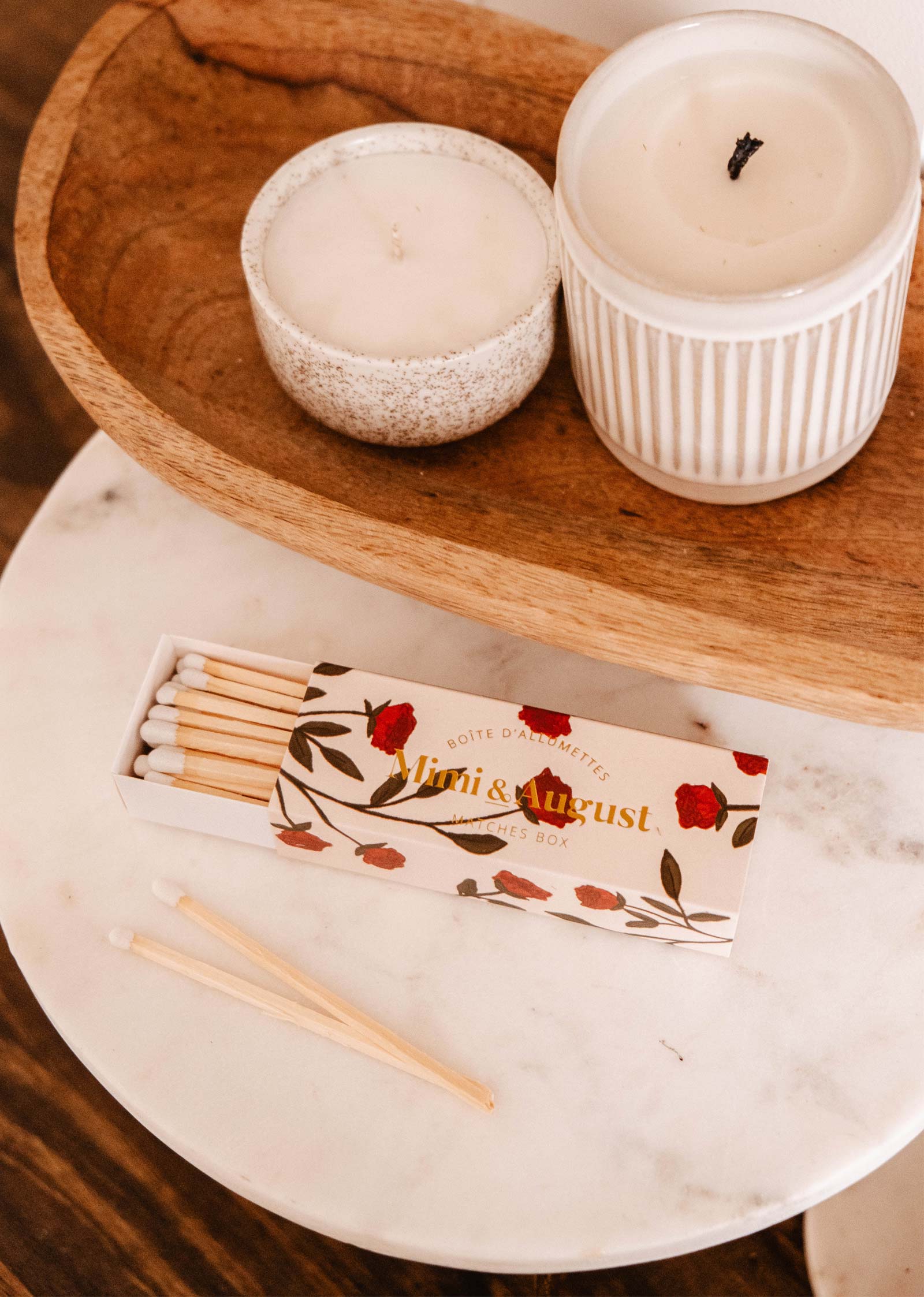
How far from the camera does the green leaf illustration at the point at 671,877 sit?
383 mm

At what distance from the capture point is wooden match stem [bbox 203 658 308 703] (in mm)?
437

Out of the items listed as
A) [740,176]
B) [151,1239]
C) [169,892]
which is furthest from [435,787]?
[151,1239]

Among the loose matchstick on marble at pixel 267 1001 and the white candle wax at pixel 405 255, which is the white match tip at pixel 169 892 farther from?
the white candle wax at pixel 405 255

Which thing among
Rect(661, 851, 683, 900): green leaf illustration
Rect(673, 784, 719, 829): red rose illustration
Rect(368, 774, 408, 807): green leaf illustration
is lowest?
Rect(661, 851, 683, 900): green leaf illustration

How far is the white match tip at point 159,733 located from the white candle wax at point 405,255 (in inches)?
6.3

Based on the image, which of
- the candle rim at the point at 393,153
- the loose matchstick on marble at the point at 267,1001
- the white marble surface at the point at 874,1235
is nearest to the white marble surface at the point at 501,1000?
the loose matchstick on marble at the point at 267,1001

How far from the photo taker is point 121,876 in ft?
1.47

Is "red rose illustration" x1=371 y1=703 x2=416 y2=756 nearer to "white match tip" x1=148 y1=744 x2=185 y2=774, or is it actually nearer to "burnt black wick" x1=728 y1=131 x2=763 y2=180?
"white match tip" x1=148 y1=744 x2=185 y2=774

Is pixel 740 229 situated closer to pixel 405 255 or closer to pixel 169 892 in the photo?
pixel 405 255

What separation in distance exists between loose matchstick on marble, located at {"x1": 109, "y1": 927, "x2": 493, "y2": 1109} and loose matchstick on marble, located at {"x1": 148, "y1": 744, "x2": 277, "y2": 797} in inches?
2.6

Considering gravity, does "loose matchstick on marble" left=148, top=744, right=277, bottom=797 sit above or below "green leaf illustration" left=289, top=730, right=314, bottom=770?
below

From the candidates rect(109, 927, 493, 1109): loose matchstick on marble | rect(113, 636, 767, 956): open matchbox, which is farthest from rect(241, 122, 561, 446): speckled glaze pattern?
rect(109, 927, 493, 1109): loose matchstick on marble

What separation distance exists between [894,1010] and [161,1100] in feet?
0.88

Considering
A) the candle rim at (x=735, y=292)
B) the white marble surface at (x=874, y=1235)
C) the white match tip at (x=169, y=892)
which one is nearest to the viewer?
the candle rim at (x=735, y=292)
